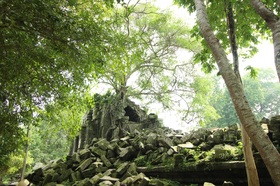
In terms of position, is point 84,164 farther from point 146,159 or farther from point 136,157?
point 146,159

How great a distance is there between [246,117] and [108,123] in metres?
10.7

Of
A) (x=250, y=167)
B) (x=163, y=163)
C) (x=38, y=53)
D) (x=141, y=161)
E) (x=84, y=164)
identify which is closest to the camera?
(x=250, y=167)

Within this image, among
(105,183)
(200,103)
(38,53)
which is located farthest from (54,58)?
(200,103)

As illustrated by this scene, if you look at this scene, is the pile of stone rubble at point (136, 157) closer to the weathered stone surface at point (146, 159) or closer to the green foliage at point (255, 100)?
the weathered stone surface at point (146, 159)

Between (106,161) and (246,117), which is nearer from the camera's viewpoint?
(246,117)

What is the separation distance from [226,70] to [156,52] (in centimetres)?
1373

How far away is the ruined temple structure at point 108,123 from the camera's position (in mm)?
12609

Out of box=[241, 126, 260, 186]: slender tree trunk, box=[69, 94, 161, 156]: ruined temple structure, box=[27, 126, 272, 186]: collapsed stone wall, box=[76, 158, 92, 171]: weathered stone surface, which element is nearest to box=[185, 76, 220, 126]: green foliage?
box=[69, 94, 161, 156]: ruined temple structure

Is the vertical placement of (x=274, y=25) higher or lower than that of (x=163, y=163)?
higher

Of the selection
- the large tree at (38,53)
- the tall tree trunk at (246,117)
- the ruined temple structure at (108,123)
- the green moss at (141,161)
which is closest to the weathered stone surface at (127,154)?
the green moss at (141,161)

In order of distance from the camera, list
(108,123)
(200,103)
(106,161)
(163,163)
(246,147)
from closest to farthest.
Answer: (246,147) → (163,163) → (106,161) → (108,123) → (200,103)

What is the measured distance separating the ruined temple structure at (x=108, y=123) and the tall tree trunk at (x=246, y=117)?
922 centimetres

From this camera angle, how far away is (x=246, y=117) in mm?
2953

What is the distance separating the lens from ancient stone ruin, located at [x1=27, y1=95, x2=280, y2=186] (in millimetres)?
5055
